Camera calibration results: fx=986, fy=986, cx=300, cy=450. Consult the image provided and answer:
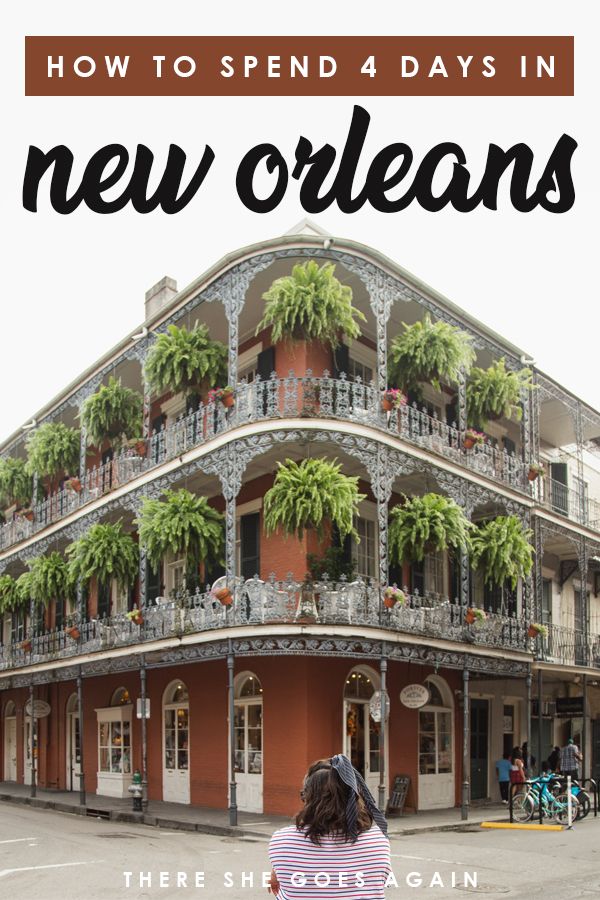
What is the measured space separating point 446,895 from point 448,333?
11716 mm

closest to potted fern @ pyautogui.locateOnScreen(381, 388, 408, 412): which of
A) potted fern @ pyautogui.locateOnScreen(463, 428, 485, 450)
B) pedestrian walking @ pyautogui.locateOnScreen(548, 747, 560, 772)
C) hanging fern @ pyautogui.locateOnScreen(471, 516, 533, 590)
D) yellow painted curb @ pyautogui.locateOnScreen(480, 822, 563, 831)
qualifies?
potted fern @ pyautogui.locateOnScreen(463, 428, 485, 450)

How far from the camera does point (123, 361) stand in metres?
22.9

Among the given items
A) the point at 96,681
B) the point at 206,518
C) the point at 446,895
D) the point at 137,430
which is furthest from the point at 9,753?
the point at 446,895

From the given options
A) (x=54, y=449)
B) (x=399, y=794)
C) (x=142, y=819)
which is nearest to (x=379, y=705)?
(x=399, y=794)

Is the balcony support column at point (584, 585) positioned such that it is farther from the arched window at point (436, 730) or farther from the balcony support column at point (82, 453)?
the balcony support column at point (82, 453)

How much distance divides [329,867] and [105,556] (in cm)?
1835

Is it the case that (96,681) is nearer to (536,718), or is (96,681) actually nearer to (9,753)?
(9,753)

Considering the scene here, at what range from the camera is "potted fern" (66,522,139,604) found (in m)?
21.1

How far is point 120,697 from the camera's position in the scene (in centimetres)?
2411

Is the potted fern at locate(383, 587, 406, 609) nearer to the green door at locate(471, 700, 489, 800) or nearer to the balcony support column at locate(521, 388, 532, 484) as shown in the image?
the green door at locate(471, 700, 489, 800)

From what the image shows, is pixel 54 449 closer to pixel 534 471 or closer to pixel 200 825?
pixel 200 825

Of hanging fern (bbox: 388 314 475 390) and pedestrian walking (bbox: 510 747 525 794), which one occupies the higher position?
hanging fern (bbox: 388 314 475 390)

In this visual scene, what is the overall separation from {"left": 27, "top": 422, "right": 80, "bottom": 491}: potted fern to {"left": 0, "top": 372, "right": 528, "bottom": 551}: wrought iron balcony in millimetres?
1375

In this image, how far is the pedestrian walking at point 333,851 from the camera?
325 centimetres
